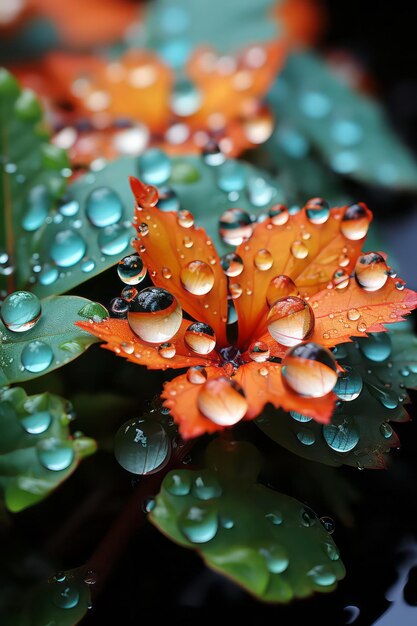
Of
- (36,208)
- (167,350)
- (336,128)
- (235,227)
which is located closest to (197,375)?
(167,350)

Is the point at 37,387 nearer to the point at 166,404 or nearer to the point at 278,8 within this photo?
the point at 166,404

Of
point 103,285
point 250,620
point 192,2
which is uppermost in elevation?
point 192,2

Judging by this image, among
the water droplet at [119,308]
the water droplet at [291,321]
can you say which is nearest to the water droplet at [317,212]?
the water droplet at [291,321]

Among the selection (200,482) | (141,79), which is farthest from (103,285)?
(141,79)

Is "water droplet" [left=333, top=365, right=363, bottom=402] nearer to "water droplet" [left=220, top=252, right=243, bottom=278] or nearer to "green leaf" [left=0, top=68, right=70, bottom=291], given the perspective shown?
"water droplet" [left=220, top=252, right=243, bottom=278]

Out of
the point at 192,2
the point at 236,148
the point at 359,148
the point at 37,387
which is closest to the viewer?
the point at 37,387

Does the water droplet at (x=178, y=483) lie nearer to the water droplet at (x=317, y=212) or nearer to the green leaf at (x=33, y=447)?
the green leaf at (x=33, y=447)

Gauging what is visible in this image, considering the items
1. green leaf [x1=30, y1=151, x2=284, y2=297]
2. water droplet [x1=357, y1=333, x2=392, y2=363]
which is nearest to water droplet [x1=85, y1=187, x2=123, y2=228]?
green leaf [x1=30, y1=151, x2=284, y2=297]
